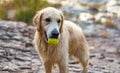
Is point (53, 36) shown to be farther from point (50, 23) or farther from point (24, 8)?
point (24, 8)

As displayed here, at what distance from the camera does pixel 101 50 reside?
13750 mm

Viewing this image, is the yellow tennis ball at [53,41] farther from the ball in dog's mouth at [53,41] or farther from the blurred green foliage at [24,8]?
the blurred green foliage at [24,8]

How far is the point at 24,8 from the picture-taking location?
1708 cm

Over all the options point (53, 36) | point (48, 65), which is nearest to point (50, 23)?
point (53, 36)

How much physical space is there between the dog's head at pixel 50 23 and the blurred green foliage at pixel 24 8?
8.90 meters

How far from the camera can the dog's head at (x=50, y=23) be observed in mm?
7453

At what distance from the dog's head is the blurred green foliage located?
8.90 metres

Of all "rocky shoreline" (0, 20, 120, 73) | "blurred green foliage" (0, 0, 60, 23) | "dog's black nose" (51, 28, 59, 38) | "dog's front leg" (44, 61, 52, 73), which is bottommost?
"rocky shoreline" (0, 20, 120, 73)

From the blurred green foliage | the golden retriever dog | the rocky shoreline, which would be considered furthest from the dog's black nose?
the blurred green foliage

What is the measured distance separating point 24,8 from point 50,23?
31.3ft

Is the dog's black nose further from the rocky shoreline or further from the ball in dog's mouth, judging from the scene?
the rocky shoreline

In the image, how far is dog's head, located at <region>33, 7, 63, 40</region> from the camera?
7453 mm

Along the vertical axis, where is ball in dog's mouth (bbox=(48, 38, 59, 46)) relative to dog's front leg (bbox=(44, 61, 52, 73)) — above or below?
above

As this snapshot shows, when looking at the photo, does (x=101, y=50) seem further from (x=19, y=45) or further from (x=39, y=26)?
(x=39, y=26)
